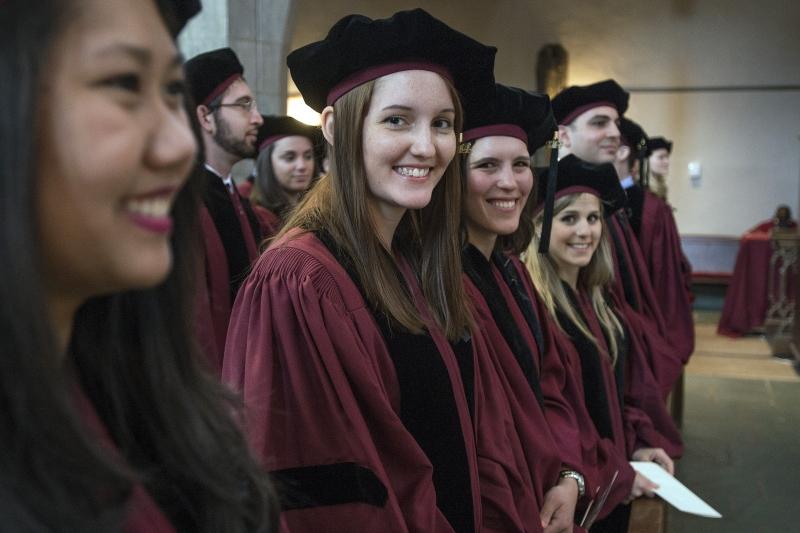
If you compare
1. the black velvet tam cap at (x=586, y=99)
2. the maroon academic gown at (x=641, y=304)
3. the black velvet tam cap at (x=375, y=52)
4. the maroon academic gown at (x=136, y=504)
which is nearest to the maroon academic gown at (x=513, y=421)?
the black velvet tam cap at (x=375, y=52)

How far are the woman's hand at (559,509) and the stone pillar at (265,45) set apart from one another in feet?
12.6

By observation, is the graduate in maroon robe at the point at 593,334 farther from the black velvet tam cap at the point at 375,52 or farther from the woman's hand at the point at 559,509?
the black velvet tam cap at the point at 375,52

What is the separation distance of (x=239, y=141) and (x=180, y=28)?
103 inches

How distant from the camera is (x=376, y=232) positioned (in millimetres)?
1782

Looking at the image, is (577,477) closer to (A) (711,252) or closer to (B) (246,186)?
(B) (246,186)

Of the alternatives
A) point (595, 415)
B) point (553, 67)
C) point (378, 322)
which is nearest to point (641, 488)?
point (595, 415)

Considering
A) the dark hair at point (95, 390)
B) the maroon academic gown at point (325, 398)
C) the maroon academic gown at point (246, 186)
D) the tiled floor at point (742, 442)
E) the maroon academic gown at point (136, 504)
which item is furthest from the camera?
the maroon academic gown at point (246, 186)

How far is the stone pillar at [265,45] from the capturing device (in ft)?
17.3

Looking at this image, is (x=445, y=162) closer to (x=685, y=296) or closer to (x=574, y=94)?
(x=574, y=94)

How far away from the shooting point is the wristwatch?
2418 mm

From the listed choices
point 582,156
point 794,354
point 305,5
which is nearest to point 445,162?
point 582,156

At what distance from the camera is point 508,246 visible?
8.86 ft

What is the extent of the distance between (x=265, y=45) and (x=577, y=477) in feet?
13.1

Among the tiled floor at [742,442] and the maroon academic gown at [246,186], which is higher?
the maroon academic gown at [246,186]
